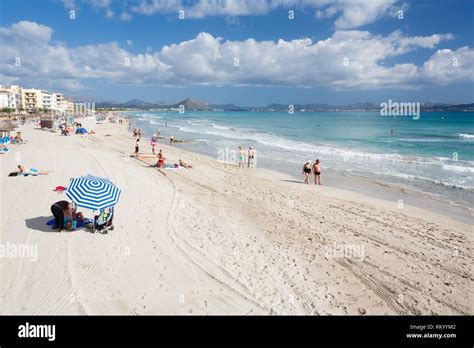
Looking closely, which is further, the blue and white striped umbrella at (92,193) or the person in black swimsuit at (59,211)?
the person in black swimsuit at (59,211)

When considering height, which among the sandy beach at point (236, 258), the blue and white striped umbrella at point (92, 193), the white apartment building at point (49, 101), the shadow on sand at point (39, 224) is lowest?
the sandy beach at point (236, 258)

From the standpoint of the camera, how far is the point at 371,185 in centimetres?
1688

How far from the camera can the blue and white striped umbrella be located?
825 cm

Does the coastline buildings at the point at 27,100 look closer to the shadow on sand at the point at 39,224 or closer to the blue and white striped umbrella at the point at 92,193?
the shadow on sand at the point at 39,224

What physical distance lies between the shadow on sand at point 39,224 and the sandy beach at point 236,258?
0.03m

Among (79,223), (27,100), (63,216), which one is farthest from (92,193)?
(27,100)

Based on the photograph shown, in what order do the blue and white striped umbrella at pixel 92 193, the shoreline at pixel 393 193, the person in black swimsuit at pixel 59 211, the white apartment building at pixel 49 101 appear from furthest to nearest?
1. the white apartment building at pixel 49 101
2. the shoreline at pixel 393 193
3. the person in black swimsuit at pixel 59 211
4. the blue and white striped umbrella at pixel 92 193

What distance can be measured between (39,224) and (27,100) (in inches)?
5497

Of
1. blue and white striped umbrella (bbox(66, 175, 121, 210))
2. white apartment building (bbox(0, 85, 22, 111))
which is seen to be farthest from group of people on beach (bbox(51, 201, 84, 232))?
white apartment building (bbox(0, 85, 22, 111))

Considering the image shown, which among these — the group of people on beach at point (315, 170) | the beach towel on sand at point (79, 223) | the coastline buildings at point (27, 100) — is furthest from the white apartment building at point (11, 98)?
the beach towel on sand at point (79, 223)

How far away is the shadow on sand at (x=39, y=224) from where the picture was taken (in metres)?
9.12
